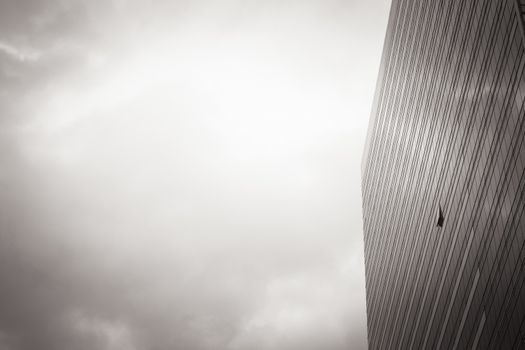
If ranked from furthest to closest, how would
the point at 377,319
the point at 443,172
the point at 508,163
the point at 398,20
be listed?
the point at 377,319 → the point at 398,20 → the point at 443,172 → the point at 508,163

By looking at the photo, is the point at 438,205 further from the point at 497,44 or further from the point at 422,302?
the point at 497,44

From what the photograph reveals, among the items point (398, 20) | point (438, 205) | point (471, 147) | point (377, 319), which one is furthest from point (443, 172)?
point (377, 319)

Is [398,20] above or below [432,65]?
above

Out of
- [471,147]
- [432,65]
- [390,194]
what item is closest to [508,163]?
[471,147]

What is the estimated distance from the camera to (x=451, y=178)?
5259 cm

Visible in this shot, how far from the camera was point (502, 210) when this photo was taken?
133 feet

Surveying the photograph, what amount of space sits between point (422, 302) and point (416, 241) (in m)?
6.72

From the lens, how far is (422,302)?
60688 millimetres

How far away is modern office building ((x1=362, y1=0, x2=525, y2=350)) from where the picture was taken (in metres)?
39.2

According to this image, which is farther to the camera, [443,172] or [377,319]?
[377,319]

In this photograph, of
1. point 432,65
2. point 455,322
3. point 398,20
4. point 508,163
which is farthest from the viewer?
point 398,20

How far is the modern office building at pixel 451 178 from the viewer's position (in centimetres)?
3919

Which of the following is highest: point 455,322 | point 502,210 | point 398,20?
point 398,20

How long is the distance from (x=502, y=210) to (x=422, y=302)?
22.8 metres
